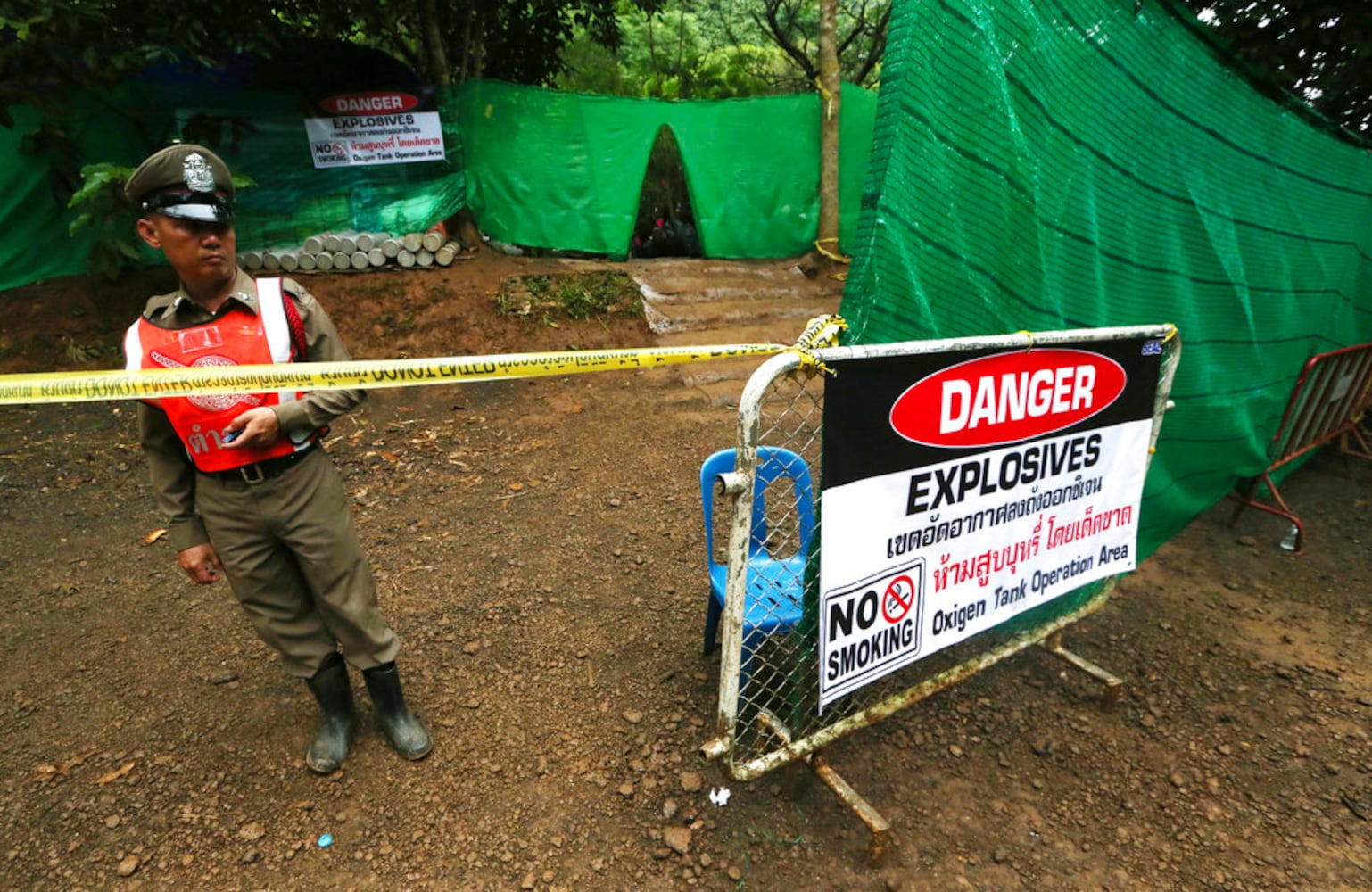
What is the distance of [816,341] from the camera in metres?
1.76

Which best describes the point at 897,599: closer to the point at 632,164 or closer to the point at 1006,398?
the point at 1006,398

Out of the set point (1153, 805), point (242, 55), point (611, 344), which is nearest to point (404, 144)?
point (242, 55)

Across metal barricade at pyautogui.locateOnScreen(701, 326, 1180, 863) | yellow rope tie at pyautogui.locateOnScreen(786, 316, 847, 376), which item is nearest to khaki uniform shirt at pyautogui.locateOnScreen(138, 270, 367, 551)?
metal barricade at pyautogui.locateOnScreen(701, 326, 1180, 863)

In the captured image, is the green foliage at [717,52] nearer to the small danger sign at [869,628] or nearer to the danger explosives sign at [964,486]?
the danger explosives sign at [964,486]

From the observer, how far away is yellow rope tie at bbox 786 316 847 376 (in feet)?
5.48

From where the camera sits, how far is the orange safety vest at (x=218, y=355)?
2.01 metres

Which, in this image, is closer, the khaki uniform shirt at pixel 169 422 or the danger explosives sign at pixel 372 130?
the khaki uniform shirt at pixel 169 422

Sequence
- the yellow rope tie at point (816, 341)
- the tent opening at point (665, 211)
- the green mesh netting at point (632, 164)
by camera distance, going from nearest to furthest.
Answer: the yellow rope tie at point (816, 341)
the green mesh netting at point (632, 164)
the tent opening at point (665, 211)

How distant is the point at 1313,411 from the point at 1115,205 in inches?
117

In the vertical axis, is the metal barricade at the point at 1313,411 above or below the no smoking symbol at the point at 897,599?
below

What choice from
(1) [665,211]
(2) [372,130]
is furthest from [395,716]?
(1) [665,211]

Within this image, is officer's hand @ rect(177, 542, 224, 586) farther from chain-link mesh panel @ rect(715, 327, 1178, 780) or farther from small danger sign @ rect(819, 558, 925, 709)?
small danger sign @ rect(819, 558, 925, 709)

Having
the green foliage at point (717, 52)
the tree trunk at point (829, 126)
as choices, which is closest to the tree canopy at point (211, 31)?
the tree trunk at point (829, 126)

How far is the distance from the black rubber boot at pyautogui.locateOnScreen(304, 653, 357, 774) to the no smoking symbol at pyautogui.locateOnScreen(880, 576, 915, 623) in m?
1.92
